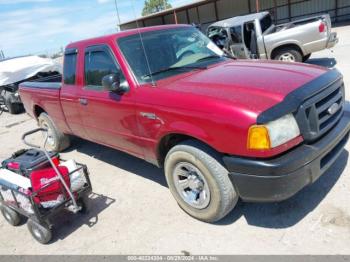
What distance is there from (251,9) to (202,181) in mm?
25691

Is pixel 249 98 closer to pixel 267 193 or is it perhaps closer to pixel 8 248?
pixel 267 193

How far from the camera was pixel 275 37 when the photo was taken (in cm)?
949

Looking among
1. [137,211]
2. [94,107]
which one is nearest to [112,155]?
[94,107]

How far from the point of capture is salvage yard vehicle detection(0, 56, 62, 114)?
11867 mm

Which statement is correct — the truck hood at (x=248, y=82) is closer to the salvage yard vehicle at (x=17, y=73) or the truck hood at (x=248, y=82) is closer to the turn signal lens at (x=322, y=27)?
the turn signal lens at (x=322, y=27)

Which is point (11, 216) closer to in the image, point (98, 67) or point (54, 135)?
point (98, 67)

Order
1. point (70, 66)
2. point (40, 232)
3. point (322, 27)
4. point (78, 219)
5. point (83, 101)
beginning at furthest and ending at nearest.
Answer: point (322, 27), point (70, 66), point (83, 101), point (78, 219), point (40, 232)

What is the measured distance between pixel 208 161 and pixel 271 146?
0.60 metres

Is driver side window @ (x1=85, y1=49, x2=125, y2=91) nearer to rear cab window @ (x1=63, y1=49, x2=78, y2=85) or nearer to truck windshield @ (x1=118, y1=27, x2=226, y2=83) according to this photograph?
truck windshield @ (x1=118, y1=27, x2=226, y2=83)

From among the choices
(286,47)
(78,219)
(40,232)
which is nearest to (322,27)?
(286,47)

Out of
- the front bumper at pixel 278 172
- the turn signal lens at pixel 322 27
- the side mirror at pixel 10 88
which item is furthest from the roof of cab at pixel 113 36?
the side mirror at pixel 10 88

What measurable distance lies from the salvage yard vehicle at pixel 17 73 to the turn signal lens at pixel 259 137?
10437 mm

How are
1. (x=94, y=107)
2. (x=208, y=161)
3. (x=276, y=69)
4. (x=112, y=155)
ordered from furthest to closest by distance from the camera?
(x=112, y=155) → (x=94, y=107) → (x=276, y=69) → (x=208, y=161)

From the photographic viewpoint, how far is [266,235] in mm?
3102
